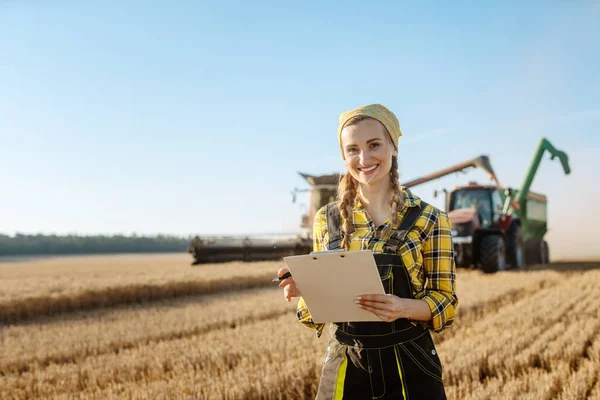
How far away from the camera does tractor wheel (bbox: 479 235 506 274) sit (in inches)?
543

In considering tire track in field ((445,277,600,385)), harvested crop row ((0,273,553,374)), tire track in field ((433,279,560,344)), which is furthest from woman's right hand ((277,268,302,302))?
harvested crop row ((0,273,553,374))

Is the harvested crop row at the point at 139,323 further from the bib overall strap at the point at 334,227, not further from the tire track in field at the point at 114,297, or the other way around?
the bib overall strap at the point at 334,227

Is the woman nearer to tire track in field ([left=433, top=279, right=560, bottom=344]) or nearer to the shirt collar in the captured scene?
the shirt collar

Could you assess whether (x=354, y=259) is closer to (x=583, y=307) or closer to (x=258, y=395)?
(x=258, y=395)

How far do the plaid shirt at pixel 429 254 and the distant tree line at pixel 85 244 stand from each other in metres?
47.6

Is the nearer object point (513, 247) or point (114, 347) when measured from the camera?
point (114, 347)

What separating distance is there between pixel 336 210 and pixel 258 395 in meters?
2.80

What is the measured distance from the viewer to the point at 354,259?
181 cm

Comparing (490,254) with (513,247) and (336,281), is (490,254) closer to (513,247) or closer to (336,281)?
(513,247)

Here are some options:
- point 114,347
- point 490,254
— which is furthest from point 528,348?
point 490,254

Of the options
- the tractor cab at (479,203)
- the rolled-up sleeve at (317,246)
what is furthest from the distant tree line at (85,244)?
the rolled-up sleeve at (317,246)

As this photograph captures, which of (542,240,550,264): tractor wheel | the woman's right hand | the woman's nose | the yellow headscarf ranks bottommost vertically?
(542,240,550,264): tractor wheel

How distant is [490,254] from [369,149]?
12699 mm

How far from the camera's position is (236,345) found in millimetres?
6523
